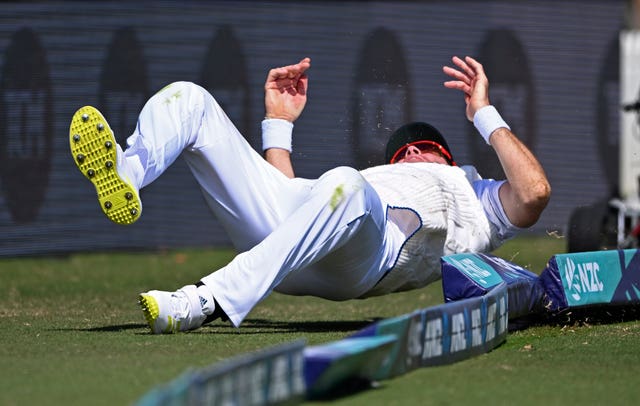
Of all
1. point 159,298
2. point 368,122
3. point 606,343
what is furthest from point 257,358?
point 368,122

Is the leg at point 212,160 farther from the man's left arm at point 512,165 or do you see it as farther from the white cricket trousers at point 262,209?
the man's left arm at point 512,165

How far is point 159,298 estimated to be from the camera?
3793 millimetres

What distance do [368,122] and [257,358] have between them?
3607 mm

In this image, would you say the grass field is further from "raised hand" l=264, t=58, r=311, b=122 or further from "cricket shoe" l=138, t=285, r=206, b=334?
"raised hand" l=264, t=58, r=311, b=122

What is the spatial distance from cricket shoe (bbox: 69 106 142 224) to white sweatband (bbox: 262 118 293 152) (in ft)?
3.79

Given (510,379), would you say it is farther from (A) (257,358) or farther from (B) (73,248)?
(B) (73,248)

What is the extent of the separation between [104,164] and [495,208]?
5.12ft

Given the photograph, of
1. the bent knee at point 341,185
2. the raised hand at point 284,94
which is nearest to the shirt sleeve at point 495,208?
the bent knee at point 341,185

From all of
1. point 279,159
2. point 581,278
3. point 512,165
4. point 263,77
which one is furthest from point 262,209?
point 263,77

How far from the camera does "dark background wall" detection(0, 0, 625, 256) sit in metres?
9.44

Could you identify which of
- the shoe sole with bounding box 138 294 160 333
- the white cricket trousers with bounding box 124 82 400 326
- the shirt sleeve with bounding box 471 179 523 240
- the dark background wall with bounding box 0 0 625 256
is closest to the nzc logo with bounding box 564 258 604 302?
the shirt sleeve with bounding box 471 179 523 240

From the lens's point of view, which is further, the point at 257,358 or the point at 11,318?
the point at 11,318

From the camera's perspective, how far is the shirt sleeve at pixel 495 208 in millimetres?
4461

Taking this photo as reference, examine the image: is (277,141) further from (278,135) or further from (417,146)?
(417,146)
